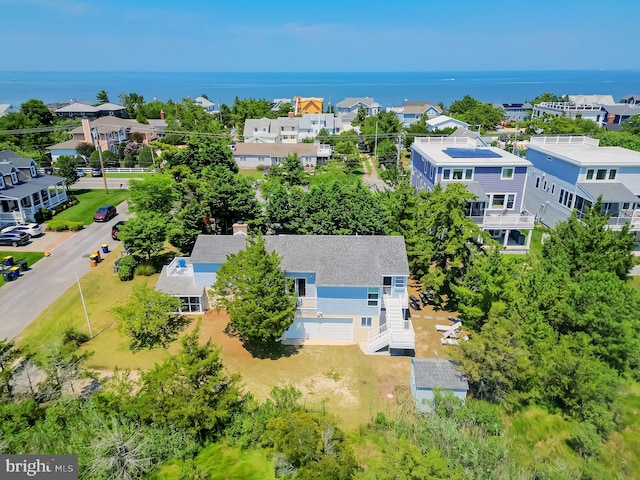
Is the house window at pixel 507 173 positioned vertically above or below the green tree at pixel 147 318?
above

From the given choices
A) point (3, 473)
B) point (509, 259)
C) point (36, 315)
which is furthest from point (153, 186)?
point (509, 259)

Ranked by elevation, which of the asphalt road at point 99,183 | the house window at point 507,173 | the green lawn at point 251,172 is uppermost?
the house window at point 507,173

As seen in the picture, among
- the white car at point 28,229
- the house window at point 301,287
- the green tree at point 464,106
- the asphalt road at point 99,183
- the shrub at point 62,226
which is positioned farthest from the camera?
the green tree at point 464,106

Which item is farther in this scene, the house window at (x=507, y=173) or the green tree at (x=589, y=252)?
the house window at (x=507, y=173)

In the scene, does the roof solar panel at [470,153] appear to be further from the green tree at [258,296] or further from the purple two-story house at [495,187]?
the green tree at [258,296]

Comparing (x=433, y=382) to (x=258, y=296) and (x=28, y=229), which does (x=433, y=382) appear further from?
(x=28, y=229)
